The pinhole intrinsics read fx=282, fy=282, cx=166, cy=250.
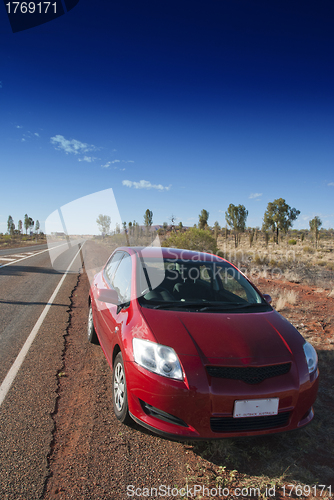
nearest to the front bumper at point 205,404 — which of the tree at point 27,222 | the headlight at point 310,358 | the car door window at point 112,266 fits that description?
the headlight at point 310,358

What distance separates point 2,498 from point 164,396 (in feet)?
4.10

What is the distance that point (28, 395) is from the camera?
10.5ft

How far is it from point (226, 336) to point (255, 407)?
0.57 meters

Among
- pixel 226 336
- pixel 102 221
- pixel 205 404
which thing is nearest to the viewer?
pixel 205 404

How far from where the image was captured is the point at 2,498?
191 cm

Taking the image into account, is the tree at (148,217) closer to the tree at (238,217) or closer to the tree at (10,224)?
the tree at (238,217)

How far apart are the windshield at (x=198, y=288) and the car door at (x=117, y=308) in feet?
0.69

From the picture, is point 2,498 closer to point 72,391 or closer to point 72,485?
point 72,485

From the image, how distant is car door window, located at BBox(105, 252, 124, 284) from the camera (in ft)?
14.4

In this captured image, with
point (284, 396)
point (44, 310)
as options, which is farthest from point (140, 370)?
point (44, 310)

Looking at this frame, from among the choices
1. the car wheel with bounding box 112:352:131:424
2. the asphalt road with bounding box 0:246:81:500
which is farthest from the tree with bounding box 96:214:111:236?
the car wheel with bounding box 112:352:131:424

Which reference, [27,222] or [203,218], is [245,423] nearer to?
[203,218]

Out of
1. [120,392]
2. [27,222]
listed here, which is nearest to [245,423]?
[120,392]

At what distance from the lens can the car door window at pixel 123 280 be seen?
129 inches
